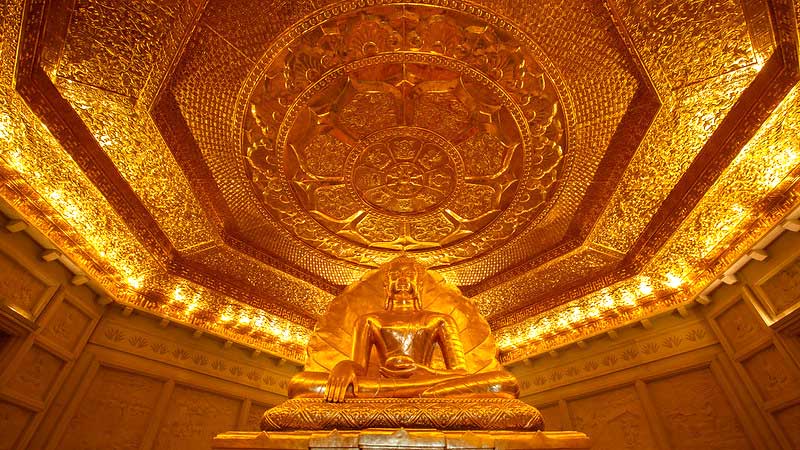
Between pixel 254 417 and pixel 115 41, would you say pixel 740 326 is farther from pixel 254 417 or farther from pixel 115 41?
pixel 115 41

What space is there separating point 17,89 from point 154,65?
114 cm

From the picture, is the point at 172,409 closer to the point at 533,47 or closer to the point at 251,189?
the point at 251,189

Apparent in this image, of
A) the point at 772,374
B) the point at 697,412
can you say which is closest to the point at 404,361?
the point at 697,412

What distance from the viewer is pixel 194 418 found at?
5328 mm

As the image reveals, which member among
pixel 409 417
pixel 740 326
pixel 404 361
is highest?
pixel 740 326

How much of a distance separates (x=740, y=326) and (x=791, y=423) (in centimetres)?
104

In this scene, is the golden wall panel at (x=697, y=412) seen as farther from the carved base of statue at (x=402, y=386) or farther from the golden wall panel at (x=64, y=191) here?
the golden wall panel at (x=64, y=191)

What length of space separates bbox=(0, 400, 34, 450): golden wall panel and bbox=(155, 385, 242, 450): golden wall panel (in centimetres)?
136

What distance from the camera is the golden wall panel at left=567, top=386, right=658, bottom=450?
16.3 feet

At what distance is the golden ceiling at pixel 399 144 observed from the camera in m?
3.47

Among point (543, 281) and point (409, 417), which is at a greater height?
point (543, 281)

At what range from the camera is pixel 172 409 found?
5.21 metres

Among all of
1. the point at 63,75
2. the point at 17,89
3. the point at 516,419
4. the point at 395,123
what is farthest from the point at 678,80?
the point at 17,89

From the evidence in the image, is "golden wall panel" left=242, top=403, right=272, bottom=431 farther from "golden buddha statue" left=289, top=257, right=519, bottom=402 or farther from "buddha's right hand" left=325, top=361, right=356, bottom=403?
"buddha's right hand" left=325, top=361, right=356, bottom=403
